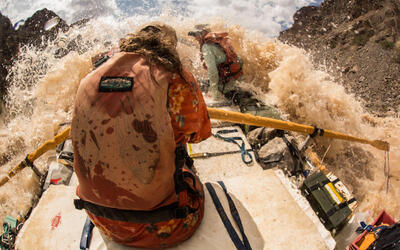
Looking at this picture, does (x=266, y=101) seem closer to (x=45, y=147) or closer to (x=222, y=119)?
(x=222, y=119)

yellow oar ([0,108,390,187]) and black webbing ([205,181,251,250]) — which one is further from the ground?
yellow oar ([0,108,390,187])

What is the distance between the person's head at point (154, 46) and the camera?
141cm

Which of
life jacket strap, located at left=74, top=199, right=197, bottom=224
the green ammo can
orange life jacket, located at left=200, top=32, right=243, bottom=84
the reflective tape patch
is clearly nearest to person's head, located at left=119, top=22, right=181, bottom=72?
the reflective tape patch

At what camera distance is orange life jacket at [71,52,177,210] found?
49.4 inches

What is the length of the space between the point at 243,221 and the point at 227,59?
3.67 metres

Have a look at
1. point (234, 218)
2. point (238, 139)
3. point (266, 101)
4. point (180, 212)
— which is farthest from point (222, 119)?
point (266, 101)

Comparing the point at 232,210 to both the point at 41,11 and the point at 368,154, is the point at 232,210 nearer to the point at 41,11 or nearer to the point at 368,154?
the point at 368,154

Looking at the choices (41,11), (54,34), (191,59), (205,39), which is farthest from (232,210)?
(41,11)

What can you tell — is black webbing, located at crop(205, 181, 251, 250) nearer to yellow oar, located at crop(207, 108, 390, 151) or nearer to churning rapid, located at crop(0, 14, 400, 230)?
yellow oar, located at crop(207, 108, 390, 151)

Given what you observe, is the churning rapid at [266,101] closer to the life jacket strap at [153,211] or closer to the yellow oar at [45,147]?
the yellow oar at [45,147]

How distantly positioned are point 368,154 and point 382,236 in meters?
3.19

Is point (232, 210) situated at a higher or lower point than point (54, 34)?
lower

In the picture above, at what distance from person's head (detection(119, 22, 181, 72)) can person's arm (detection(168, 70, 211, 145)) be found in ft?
0.32

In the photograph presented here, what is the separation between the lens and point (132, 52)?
142cm
